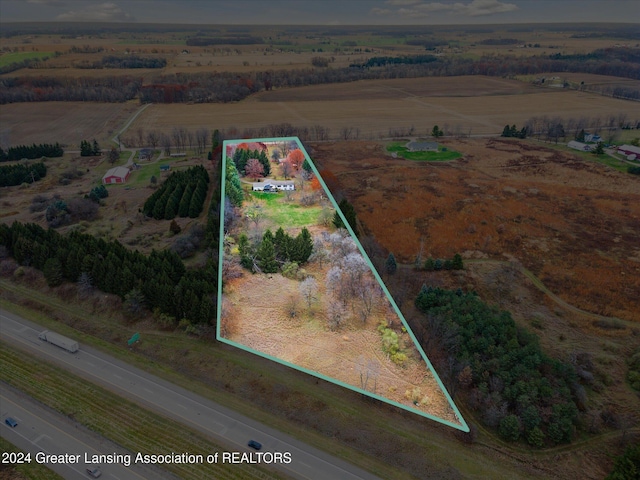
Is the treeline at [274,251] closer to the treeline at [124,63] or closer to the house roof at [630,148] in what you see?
the house roof at [630,148]

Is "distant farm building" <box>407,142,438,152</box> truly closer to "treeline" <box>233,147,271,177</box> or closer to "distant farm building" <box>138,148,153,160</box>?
"distant farm building" <box>138,148,153,160</box>

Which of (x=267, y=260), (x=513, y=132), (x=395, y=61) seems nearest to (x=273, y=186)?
(x=267, y=260)

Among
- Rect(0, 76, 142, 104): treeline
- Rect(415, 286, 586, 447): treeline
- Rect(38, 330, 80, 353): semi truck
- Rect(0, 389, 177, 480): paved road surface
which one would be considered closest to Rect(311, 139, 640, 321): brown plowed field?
Rect(415, 286, 586, 447): treeline

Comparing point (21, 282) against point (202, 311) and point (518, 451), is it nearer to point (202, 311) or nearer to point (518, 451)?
point (202, 311)

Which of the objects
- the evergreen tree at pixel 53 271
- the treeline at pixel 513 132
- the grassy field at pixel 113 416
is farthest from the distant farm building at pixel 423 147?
the grassy field at pixel 113 416

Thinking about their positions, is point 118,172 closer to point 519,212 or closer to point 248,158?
point 519,212

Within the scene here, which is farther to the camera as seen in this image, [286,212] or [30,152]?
[30,152]
